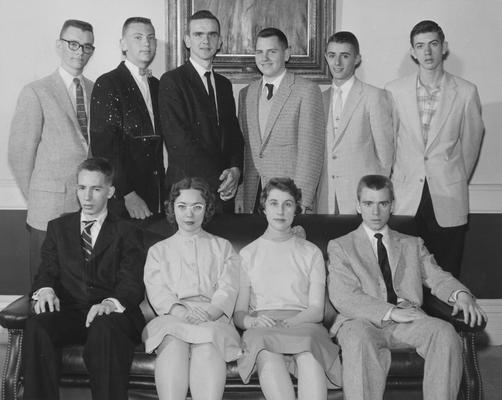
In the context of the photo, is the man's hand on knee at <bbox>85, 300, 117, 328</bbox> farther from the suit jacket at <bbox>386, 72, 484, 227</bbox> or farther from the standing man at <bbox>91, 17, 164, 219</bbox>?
the suit jacket at <bbox>386, 72, 484, 227</bbox>

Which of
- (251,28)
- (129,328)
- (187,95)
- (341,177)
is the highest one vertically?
(251,28)

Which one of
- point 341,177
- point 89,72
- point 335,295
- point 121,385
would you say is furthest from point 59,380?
point 89,72

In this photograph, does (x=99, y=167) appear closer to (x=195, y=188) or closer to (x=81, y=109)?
(x=195, y=188)

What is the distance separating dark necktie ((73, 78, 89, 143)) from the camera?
13.1ft

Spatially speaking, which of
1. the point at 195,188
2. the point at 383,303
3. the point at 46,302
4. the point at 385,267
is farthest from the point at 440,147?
the point at 46,302

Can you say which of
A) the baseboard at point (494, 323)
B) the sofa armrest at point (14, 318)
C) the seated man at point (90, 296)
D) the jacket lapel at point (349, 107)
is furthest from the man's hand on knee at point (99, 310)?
the baseboard at point (494, 323)

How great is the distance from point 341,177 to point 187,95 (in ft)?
3.17

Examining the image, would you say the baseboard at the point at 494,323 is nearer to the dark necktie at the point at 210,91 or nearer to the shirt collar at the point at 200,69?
the dark necktie at the point at 210,91

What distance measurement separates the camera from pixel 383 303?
10.4 ft

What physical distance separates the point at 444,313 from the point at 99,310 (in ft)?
4.81

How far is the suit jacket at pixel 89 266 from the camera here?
10.8 ft

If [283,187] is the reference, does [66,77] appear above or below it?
above

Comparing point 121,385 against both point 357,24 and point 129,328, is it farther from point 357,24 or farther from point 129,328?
point 357,24

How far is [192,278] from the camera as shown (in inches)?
132
